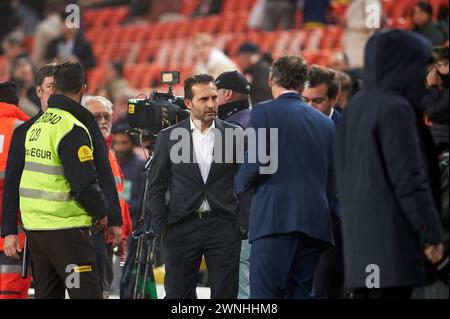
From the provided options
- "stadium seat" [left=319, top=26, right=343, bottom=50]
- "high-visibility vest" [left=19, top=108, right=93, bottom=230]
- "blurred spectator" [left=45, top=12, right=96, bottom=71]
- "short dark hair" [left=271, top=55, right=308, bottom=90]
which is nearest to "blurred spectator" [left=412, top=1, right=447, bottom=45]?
"stadium seat" [left=319, top=26, right=343, bottom=50]

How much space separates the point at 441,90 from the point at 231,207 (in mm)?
1516

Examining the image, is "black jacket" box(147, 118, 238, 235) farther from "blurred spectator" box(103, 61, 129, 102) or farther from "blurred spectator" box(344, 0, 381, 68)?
"blurred spectator" box(103, 61, 129, 102)

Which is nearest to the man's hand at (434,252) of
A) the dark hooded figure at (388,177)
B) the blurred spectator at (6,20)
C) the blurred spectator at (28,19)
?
the dark hooded figure at (388,177)

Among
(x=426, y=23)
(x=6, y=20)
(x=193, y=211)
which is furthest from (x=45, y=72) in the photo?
(x=6, y=20)

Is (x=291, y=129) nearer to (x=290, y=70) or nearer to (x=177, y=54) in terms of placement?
(x=290, y=70)

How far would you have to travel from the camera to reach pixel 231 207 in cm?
800

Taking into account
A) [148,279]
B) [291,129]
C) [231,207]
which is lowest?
[148,279]

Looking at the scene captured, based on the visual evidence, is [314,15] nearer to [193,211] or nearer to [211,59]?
[211,59]

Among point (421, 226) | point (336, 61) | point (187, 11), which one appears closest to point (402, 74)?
point (421, 226)

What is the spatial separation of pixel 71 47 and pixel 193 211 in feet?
29.2

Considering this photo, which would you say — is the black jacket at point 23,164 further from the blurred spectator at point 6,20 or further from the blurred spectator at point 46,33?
the blurred spectator at point 6,20

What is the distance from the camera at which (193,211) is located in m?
7.94

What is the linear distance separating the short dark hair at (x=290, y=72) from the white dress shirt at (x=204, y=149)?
2.95ft

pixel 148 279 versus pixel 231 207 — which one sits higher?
pixel 231 207
